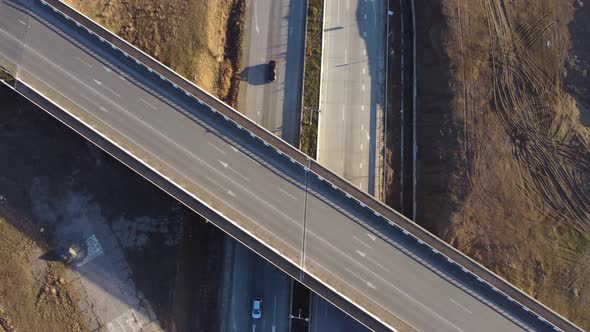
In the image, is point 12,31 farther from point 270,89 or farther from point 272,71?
point 270,89

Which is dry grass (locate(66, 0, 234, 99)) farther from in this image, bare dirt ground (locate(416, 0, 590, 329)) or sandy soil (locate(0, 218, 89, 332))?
sandy soil (locate(0, 218, 89, 332))

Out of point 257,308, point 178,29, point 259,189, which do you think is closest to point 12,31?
point 178,29

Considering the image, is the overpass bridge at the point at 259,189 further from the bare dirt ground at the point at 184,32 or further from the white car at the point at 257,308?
the white car at the point at 257,308

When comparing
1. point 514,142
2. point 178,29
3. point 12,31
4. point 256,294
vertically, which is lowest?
point 256,294

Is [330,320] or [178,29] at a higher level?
[178,29]

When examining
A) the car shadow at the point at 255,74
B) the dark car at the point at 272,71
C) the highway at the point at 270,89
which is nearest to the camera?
the highway at the point at 270,89

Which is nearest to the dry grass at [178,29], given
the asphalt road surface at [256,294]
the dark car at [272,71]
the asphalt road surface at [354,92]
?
the dark car at [272,71]

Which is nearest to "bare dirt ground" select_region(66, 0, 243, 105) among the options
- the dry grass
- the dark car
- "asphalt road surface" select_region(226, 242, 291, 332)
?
the dry grass
